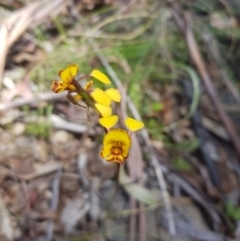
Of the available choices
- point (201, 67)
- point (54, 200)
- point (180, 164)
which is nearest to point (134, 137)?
point (180, 164)

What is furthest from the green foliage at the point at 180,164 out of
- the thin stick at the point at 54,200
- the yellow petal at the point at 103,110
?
the yellow petal at the point at 103,110

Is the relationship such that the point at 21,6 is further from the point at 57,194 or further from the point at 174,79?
the point at 57,194

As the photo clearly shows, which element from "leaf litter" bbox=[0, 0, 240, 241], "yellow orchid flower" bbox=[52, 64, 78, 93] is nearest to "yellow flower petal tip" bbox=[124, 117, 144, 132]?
"yellow orchid flower" bbox=[52, 64, 78, 93]

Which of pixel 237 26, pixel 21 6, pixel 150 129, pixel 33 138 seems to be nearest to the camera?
pixel 33 138

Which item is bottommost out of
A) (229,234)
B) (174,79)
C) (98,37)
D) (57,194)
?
→ (229,234)

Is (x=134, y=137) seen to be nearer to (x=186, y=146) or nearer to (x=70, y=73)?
(x=186, y=146)

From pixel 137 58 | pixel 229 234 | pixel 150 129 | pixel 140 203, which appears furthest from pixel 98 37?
pixel 229 234

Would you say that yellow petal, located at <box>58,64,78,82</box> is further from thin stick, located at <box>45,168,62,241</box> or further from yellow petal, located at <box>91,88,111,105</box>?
thin stick, located at <box>45,168,62,241</box>
